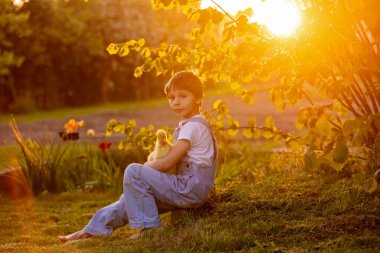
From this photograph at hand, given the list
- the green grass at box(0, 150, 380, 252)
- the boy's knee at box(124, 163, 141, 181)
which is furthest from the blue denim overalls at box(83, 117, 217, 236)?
the green grass at box(0, 150, 380, 252)

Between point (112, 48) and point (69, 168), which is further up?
point (112, 48)

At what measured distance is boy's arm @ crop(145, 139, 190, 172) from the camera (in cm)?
434

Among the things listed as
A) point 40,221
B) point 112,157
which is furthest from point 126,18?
point 40,221

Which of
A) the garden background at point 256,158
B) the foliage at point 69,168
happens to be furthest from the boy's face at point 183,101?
the foliage at point 69,168

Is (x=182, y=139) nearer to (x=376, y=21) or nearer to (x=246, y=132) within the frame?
(x=246, y=132)

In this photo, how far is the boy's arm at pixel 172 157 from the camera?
434 cm

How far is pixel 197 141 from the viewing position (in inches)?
174

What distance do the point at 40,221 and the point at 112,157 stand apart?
6.46 feet

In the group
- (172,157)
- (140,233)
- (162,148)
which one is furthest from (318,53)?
(140,233)

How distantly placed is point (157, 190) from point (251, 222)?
2.12 ft

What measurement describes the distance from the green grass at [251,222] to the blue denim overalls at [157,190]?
0.12 metres

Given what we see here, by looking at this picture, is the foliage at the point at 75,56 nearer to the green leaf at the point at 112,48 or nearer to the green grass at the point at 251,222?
the green grass at the point at 251,222

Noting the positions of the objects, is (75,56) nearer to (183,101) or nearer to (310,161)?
(183,101)

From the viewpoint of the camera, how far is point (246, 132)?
5.31 metres
